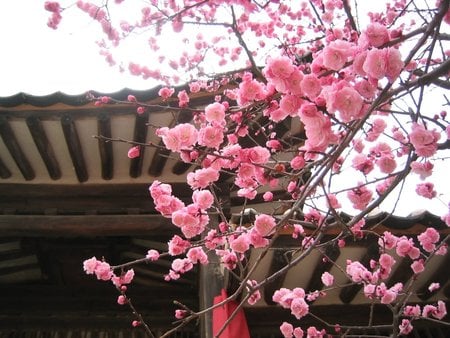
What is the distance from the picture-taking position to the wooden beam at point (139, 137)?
4734mm

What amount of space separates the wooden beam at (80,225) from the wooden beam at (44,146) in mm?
768

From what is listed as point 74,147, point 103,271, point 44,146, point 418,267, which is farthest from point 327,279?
point 44,146

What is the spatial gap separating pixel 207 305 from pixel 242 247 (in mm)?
1567

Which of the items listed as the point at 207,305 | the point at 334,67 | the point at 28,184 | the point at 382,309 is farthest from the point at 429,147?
the point at 28,184

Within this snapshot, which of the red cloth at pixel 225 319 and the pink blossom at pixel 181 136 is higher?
the pink blossom at pixel 181 136

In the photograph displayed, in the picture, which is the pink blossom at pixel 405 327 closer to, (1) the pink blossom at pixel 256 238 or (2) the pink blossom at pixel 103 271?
(1) the pink blossom at pixel 256 238

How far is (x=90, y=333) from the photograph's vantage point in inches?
232

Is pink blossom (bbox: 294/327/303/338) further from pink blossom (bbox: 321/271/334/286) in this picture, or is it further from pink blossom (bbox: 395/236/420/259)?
pink blossom (bbox: 395/236/420/259)

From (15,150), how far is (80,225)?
1.30 metres

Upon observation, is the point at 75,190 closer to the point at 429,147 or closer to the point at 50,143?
the point at 50,143

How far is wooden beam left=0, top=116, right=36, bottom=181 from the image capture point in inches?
182

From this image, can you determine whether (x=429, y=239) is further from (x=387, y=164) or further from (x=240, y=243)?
(x=240, y=243)

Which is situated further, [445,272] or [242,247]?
[445,272]

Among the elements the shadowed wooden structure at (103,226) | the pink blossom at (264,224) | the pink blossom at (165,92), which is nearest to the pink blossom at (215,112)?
the pink blossom at (264,224)
